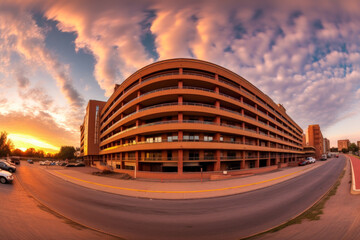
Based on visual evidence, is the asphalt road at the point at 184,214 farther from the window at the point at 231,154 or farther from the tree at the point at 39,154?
the tree at the point at 39,154

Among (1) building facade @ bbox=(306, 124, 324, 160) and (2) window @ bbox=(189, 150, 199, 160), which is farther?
(1) building facade @ bbox=(306, 124, 324, 160)

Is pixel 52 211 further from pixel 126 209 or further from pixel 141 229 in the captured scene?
pixel 141 229

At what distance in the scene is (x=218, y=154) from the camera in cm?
2609

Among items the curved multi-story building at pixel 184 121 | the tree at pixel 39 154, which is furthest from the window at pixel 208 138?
the tree at pixel 39 154

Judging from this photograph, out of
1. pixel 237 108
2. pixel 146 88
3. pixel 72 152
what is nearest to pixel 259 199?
pixel 237 108

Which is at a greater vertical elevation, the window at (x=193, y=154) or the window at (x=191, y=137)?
the window at (x=191, y=137)

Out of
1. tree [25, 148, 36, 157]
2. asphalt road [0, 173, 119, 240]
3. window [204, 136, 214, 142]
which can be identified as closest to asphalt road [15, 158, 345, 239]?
asphalt road [0, 173, 119, 240]

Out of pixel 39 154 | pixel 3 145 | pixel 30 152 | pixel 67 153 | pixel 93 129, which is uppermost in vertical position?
pixel 93 129

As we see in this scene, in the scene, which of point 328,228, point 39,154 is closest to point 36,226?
point 328,228

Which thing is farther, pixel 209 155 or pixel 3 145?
pixel 3 145

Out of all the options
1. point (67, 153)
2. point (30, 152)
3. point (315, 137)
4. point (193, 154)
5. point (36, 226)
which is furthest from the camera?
point (30, 152)

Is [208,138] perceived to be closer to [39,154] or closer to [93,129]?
[93,129]

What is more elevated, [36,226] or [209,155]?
[209,155]

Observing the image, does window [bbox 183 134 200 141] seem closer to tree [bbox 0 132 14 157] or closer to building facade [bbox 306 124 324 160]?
tree [bbox 0 132 14 157]
